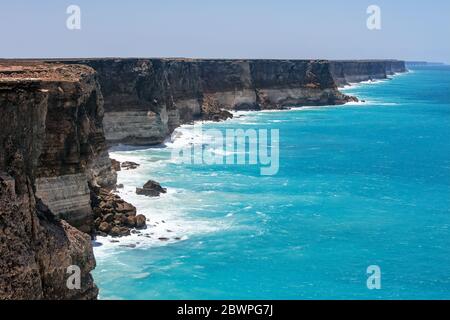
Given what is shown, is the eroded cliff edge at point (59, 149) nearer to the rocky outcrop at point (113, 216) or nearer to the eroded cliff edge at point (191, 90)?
the eroded cliff edge at point (191, 90)

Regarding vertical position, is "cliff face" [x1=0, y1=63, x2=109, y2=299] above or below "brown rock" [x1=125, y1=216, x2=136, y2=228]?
above

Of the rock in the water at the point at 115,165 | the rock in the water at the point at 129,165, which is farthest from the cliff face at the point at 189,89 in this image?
the rock in the water at the point at 115,165

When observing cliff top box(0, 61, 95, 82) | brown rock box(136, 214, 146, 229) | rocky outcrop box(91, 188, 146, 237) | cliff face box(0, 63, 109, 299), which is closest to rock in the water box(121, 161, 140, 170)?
rocky outcrop box(91, 188, 146, 237)

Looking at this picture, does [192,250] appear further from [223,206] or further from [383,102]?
[383,102]

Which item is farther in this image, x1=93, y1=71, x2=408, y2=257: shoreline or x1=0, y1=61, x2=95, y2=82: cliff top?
x1=93, y1=71, x2=408, y2=257: shoreline
